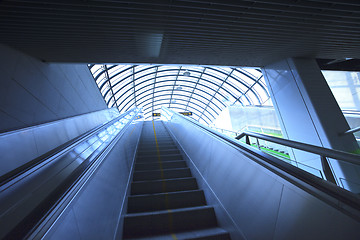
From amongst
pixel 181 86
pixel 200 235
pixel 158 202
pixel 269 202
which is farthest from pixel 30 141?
pixel 181 86

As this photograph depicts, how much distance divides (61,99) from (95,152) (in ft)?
17.4

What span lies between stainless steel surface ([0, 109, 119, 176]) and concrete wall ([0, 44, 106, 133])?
68cm

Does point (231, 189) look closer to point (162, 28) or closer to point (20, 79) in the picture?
point (162, 28)

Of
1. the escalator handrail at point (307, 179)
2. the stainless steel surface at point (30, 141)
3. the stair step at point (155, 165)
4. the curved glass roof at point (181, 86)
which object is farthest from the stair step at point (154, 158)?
the curved glass roof at point (181, 86)

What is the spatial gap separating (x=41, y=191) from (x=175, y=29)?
4380 mm

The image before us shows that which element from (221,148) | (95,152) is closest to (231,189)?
(221,148)

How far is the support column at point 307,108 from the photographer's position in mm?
5555

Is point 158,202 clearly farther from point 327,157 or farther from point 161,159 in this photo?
point 327,157

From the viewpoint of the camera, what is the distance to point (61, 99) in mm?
6656

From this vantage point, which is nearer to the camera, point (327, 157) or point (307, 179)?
point (307, 179)

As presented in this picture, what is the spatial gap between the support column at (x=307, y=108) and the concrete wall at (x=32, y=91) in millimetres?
7951

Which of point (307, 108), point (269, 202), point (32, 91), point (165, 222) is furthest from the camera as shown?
point (307, 108)

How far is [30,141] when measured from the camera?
378 cm

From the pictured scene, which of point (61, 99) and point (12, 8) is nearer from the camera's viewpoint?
point (12, 8)
